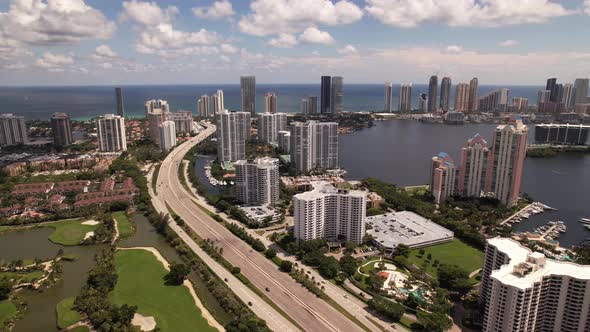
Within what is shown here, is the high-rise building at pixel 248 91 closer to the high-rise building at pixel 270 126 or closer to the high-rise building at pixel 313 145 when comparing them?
the high-rise building at pixel 270 126

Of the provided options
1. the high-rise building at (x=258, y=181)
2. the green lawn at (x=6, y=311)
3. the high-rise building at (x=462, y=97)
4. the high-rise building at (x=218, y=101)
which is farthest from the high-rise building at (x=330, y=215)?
the high-rise building at (x=462, y=97)

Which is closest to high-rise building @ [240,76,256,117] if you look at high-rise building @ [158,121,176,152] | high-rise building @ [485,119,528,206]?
high-rise building @ [158,121,176,152]

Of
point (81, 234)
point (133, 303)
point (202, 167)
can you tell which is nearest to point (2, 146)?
point (202, 167)

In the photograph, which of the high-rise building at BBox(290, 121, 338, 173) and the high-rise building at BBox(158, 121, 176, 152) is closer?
the high-rise building at BBox(290, 121, 338, 173)

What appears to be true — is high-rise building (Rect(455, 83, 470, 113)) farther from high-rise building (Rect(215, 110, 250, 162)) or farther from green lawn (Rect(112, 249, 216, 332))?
green lawn (Rect(112, 249, 216, 332))

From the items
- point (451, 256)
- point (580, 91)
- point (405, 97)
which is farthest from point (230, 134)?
point (580, 91)
